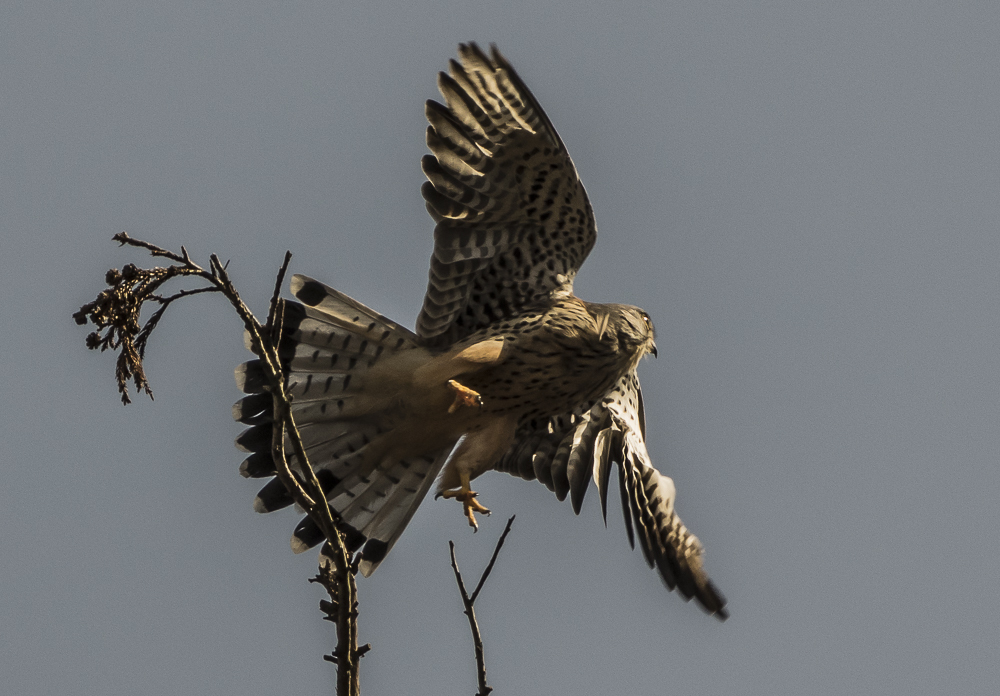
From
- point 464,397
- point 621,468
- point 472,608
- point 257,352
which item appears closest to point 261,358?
point 257,352

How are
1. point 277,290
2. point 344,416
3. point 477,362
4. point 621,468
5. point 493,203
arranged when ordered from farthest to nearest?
point 621,468
point 344,416
point 493,203
point 477,362
point 277,290

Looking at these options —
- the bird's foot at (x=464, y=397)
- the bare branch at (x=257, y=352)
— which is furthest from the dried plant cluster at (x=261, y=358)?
the bird's foot at (x=464, y=397)

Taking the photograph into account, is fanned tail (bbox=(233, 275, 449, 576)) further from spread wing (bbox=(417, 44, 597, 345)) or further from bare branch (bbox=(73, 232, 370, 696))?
bare branch (bbox=(73, 232, 370, 696))

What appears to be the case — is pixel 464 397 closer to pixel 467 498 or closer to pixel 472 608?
pixel 467 498

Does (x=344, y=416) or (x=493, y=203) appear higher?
(x=493, y=203)

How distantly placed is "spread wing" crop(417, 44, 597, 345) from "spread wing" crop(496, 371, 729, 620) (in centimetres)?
78

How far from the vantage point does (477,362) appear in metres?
5.98

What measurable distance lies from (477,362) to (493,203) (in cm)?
89

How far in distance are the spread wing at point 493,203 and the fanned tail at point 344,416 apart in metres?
0.35

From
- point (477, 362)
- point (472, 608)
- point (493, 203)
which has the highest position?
point (493, 203)

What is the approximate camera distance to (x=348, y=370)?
621 cm

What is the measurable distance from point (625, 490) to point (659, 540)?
1.17 ft

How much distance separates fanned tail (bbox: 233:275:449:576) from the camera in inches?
241

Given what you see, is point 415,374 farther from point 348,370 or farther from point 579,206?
point 579,206
